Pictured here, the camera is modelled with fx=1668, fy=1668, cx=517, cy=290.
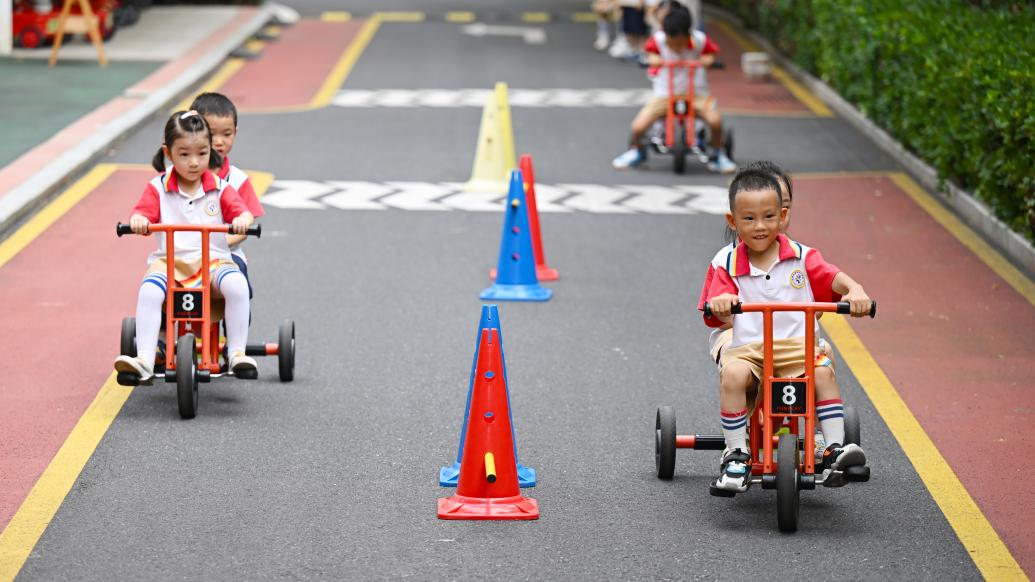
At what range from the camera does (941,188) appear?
44.0ft

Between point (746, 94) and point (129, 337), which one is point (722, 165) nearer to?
point (746, 94)

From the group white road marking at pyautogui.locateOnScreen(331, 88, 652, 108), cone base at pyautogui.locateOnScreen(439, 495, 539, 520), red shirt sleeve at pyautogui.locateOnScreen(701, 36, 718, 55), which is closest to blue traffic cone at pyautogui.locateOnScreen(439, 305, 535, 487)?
cone base at pyautogui.locateOnScreen(439, 495, 539, 520)

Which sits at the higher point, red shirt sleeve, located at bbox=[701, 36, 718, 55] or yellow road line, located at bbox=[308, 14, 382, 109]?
red shirt sleeve, located at bbox=[701, 36, 718, 55]

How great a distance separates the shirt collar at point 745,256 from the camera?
668cm

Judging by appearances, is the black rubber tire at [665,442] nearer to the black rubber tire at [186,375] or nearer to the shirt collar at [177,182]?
the black rubber tire at [186,375]

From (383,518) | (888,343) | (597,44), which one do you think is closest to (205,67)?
(597,44)

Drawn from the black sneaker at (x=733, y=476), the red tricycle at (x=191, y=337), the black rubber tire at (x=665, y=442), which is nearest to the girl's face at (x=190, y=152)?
the red tricycle at (x=191, y=337)

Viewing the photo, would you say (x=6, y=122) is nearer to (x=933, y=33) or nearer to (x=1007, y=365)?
(x=933, y=33)

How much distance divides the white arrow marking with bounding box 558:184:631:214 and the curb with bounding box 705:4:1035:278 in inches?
102

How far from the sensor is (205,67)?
66.0 feet

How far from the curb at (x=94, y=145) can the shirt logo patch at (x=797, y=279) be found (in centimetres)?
→ 684

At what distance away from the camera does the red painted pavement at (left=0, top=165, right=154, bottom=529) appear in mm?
7480

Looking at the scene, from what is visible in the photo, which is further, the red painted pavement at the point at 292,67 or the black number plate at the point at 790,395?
the red painted pavement at the point at 292,67

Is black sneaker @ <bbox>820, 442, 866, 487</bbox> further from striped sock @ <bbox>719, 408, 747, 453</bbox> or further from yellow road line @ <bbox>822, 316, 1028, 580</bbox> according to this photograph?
yellow road line @ <bbox>822, 316, 1028, 580</bbox>
